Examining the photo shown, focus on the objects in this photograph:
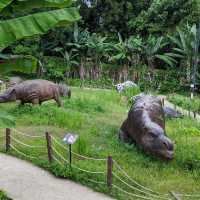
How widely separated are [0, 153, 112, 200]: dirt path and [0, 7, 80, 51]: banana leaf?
3.01m

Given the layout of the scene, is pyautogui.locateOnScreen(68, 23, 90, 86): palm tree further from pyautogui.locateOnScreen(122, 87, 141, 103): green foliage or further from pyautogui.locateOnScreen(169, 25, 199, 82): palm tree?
pyautogui.locateOnScreen(122, 87, 141, 103): green foliage

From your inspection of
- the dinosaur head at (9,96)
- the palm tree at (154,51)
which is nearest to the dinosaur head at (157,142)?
the dinosaur head at (9,96)

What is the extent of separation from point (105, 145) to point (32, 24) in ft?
18.8

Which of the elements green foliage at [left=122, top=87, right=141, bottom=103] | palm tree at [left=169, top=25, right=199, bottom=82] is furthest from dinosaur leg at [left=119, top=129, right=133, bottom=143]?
palm tree at [left=169, top=25, right=199, bottom=82]

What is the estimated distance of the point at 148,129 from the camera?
11422 mm

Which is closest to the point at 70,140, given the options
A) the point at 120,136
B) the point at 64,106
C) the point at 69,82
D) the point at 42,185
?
the point at 42,185

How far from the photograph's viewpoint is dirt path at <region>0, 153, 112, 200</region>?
8.94 meters

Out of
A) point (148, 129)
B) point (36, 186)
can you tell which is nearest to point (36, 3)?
point (36, 186)

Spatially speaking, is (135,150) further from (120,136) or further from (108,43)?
(108,43)

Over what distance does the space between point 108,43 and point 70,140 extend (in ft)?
64.6

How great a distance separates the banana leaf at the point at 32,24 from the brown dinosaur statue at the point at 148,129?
14.5ft

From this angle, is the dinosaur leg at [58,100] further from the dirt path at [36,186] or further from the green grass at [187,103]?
the dirt path at [36,186]

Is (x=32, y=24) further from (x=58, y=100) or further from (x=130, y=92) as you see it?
(x=130, y=92)

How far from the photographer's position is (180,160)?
10977 millimetres
